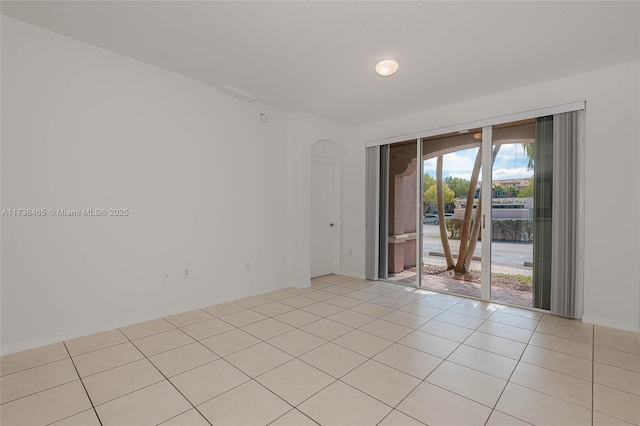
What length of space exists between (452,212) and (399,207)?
92cm

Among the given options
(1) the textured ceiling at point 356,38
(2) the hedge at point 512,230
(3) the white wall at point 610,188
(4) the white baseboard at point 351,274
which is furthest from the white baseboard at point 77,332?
(3) the white wall at point 610,188

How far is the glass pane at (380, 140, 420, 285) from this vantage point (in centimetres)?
515

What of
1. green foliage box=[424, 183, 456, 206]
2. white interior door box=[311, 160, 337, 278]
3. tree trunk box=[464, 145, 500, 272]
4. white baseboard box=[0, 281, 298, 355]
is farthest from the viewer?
white interior door box=[311, 160, 337, 278]

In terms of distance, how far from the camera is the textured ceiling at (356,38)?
7.75ft

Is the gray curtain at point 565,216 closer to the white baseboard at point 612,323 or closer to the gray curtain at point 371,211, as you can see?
the white baseboard at point 612,323

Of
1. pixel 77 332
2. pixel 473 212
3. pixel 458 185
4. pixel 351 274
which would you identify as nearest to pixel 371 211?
pixel 351 274

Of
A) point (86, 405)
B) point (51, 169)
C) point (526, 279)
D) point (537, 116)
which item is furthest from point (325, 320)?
point (537, 116)

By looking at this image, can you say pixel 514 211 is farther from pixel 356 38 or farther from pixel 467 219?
pixel 356 38

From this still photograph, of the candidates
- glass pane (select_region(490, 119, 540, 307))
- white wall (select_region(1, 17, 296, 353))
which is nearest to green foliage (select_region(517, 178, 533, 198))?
glass pane (select_region(490, 119, 540, 307))

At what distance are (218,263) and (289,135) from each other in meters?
2.35

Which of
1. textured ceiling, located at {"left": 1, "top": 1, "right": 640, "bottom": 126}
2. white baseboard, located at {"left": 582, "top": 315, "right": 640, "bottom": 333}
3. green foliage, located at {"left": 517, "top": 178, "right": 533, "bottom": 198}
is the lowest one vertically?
white baseboard, located at {"left": 582, "top": 315, "right": 640, "bottom": 333}

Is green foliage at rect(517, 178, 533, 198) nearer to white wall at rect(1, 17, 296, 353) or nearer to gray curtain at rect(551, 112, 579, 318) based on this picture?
gray curtain at rect(551, 112, 579, 318)

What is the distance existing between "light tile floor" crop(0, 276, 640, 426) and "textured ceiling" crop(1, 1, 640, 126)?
2868mm

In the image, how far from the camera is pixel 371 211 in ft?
17.6
